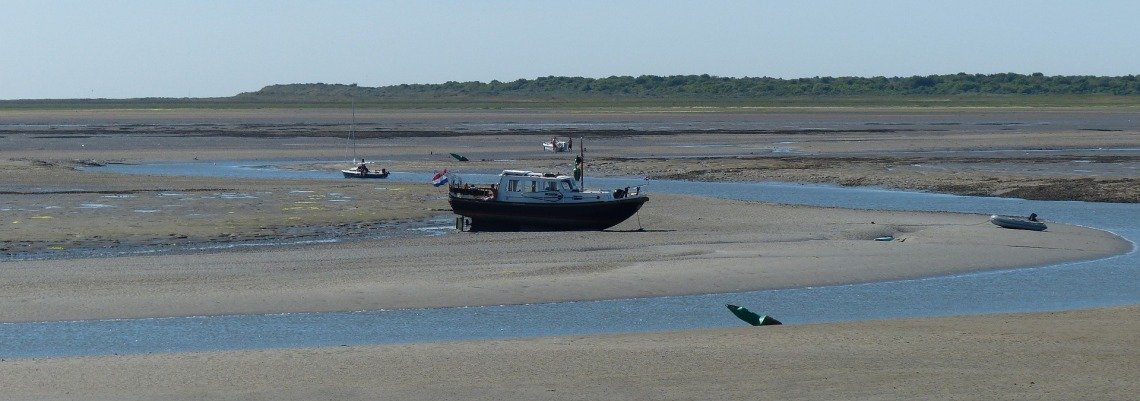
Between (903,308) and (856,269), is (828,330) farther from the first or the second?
(856,269)

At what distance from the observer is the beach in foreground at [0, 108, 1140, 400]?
504 inches

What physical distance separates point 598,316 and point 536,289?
2126mm

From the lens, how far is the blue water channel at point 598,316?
636 inches

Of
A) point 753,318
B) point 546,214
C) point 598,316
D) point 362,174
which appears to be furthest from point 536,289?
point 362,174

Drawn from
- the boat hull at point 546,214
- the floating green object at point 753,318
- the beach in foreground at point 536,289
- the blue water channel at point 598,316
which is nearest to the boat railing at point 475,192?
the boat hull at point 546,214

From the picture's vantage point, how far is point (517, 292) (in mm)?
19844

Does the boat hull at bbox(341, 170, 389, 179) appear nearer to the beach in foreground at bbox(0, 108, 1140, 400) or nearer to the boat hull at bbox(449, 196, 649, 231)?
the beach in foreground at bbox(0, 108, 1140, 400)

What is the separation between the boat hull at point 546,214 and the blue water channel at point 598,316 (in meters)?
7.71

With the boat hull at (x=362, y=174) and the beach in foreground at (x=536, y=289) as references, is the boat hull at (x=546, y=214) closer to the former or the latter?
the beach in foreground at (x=536, y=289)

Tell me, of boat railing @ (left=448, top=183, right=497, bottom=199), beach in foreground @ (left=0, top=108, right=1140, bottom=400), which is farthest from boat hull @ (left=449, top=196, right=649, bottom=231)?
beach in foreground @ (left=0, top=108, right=1140, bottom=400)

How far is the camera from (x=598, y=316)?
1817 cm

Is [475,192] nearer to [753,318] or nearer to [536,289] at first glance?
[536,289]

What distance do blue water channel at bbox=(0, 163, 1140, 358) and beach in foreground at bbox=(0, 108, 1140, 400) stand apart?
0.60 meters

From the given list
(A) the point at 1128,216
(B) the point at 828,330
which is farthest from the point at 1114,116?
(B) the point at 828,330
